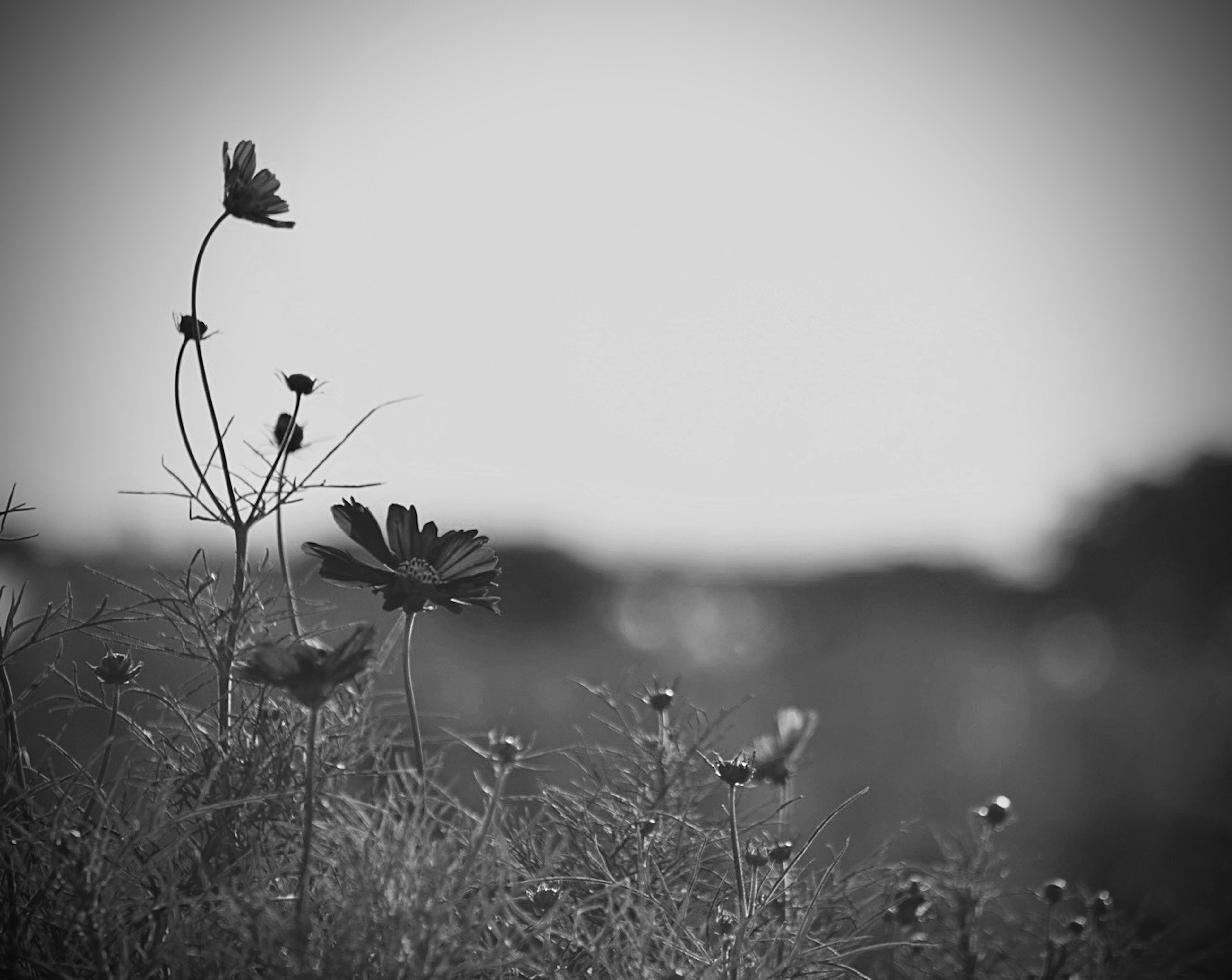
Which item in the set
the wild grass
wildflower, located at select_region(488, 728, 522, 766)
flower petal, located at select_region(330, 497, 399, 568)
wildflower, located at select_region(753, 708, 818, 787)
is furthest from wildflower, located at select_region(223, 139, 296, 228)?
wildflower, located at select_region(753, 708, 818, 787)

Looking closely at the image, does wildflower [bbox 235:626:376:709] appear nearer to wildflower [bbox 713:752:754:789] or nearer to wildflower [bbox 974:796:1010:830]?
wildflower [bbox 713:752:754:789]

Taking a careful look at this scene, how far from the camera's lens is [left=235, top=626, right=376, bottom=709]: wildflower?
0.35m

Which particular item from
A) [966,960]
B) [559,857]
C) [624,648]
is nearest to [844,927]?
[966,960]

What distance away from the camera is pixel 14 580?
0.50 metres

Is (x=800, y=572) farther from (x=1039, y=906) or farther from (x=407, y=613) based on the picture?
(x=407, y=613)

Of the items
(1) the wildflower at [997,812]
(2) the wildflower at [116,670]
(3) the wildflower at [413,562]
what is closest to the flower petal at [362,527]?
(3) the wildflower at [413,562]

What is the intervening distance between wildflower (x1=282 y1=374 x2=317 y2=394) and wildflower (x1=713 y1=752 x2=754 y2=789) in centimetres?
26

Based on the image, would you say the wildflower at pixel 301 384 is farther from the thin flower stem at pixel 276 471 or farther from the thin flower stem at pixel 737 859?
the thin flower stem at pixel 737 859

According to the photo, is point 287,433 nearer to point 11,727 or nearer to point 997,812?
point 11,727

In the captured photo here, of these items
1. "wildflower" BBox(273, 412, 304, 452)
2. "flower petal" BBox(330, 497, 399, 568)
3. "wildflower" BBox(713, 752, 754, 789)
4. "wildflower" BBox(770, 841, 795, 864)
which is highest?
"wildflower" BBox(273, 412, 304, 452)

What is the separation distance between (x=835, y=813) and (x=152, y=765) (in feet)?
1.11

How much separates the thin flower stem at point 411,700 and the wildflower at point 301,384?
0.42 feet

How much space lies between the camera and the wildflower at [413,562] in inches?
17.7

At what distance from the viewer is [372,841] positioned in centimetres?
42
